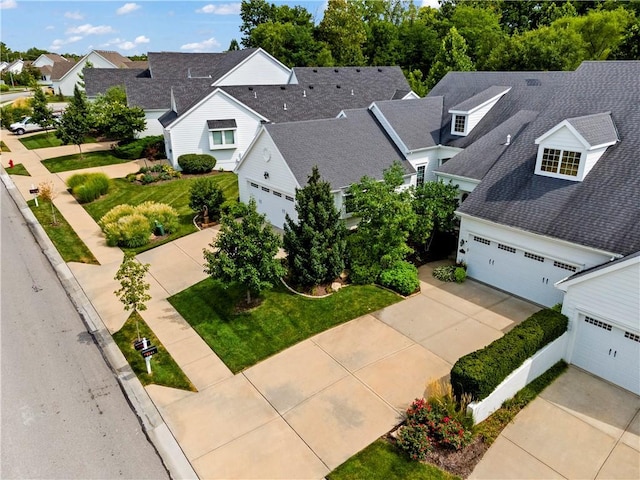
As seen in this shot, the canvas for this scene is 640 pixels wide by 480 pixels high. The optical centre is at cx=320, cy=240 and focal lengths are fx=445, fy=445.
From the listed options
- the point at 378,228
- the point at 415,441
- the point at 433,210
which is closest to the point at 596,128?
the point at 433,210

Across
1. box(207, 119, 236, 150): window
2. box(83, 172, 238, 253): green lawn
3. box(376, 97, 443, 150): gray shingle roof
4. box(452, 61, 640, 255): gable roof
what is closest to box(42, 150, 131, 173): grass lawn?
box(83, 172, 238, 253): green lawn

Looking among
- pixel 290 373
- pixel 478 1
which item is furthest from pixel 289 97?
pixel 478 1

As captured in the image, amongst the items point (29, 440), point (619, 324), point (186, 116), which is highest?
point (186, 116)

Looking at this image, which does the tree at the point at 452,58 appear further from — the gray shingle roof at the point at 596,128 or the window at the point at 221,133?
the gray shingle roof at the point at 596,128

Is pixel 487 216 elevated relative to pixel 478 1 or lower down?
lower down

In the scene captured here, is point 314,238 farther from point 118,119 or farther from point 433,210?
point 118,119

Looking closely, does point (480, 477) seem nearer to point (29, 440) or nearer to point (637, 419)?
point (637, 419)

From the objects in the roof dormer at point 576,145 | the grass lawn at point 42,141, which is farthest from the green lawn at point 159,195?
the grass lawn at point 42,141
